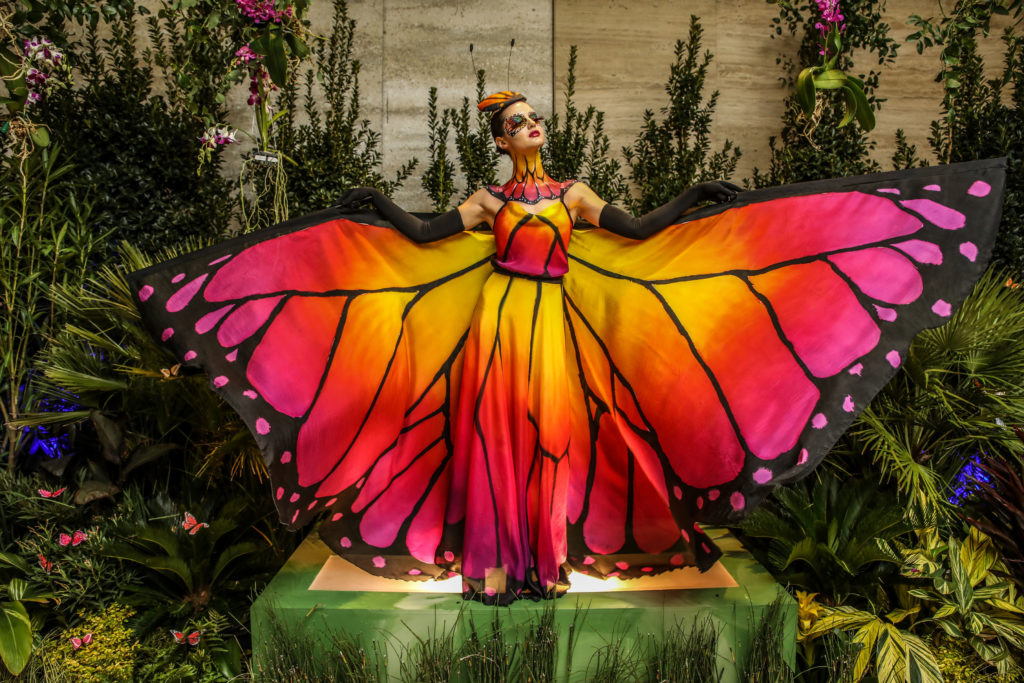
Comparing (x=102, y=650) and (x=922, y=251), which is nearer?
(x=922, y=251)

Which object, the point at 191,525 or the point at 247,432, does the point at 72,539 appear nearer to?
the point at 191,525

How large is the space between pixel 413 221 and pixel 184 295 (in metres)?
0.79

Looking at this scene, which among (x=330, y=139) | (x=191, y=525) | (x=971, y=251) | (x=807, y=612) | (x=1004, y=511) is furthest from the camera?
(x=330, y=139)

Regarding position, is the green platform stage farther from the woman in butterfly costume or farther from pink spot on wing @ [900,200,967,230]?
pink spot on wing @ [900,200,967,230]

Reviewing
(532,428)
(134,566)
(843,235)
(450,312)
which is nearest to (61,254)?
(134,566)

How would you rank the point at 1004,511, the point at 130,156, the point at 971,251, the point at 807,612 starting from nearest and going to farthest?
the point at 971,251 < the point at 807,612 < the point at 1004,511 < the point at 130,156

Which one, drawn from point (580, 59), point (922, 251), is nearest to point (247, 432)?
point (922, 251)

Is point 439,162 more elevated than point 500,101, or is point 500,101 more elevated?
point 500,101

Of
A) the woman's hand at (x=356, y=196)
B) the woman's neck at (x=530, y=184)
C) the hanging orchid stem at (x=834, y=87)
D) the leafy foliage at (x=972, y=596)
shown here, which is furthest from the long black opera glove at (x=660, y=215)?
the leafy foliage at (x=972, y=596)

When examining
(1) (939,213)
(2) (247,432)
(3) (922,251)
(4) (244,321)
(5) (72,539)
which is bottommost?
(5) (72,539)

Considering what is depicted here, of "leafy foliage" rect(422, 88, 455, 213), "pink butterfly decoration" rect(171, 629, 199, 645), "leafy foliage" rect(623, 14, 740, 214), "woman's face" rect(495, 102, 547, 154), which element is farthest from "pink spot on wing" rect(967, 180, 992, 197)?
"pink butterfly decoration" rect(171, 629, 199, 645)

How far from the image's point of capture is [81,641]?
2.72m

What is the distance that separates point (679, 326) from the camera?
7.90ft

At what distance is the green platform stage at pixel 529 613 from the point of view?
92.4 inches
